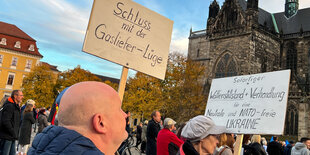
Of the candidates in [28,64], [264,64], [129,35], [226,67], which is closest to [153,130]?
[129,35]

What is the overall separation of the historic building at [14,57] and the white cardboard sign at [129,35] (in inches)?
2022

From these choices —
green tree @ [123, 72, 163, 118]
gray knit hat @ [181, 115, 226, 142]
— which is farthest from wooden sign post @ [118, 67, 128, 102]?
green tree @ [123, 72, 163, 118]

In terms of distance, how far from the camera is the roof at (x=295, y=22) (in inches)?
1373

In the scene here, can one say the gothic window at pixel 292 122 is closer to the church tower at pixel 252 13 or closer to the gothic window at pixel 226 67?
the gothic window at pixel 226 67

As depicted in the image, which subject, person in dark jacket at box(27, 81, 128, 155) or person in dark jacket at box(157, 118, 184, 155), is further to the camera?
person in dark jacket at box(157, 118, 184, 155)

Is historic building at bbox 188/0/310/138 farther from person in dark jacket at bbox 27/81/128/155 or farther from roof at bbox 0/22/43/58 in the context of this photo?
roof at bbox 0/22/43/58

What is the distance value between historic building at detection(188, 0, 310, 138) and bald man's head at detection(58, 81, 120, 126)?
99.4 feet

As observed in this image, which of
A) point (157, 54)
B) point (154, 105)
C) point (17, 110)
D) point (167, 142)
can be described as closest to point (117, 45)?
point (157, 54)

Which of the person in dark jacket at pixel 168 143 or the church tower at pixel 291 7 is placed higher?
the church tower at pixel 291 7

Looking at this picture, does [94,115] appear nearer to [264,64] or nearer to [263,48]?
[264,64]

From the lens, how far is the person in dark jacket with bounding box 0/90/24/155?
5.49 meters

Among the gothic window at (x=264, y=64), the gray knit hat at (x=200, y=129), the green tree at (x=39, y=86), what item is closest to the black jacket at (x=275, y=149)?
the gray knit hat at (x=200, y=129)

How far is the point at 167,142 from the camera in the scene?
4.40 meters

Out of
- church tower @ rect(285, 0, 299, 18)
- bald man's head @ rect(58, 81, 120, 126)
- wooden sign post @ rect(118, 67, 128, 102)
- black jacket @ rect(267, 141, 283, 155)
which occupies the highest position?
church tower @ rect(285, 0, 299, 18)
